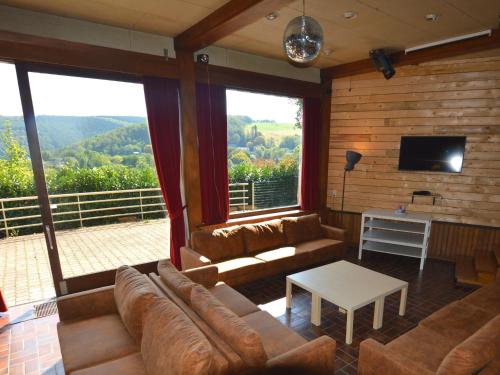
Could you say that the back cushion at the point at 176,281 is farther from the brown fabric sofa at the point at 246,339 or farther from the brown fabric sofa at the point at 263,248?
the brown fabric sofa at the point at 263,248

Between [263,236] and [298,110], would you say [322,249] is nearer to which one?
[263,236]

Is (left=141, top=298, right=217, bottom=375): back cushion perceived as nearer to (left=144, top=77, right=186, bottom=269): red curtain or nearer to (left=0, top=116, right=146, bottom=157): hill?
(left=144, top=77, right=186, bottom=269): red curtain

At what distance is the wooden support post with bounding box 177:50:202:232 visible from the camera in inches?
142

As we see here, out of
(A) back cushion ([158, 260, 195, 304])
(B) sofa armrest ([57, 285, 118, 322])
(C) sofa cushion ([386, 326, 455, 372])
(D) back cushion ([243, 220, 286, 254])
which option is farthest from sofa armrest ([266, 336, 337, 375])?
(D) back cushion ([243, 220, 286, 254])

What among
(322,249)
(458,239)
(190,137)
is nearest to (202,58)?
(190,137)

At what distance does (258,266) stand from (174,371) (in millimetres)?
2169

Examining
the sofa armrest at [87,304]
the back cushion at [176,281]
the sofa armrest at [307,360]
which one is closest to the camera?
the sofa armrest at [307,360]

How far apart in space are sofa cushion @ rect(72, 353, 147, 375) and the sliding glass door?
1.90 m

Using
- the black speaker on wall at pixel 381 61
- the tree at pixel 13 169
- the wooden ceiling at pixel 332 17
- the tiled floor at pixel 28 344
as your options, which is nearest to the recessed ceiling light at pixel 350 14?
the wooden ceiling at pixel 332 17

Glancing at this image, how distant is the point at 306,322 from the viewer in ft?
9.52

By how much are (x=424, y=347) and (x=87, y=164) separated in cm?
378

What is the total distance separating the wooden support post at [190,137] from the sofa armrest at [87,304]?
159 cm

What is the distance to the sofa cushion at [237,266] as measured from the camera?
10.8 ft

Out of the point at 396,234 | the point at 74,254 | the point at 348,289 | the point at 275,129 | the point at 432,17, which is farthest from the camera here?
the point at 275,129
